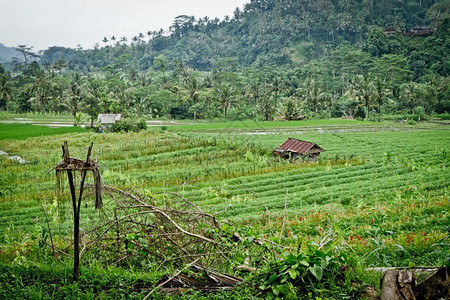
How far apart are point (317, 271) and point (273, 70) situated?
5969 centimetres

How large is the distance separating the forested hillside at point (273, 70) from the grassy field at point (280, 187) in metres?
14.3

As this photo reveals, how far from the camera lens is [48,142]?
2402 cm

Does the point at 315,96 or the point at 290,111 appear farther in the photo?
the point at 315,96

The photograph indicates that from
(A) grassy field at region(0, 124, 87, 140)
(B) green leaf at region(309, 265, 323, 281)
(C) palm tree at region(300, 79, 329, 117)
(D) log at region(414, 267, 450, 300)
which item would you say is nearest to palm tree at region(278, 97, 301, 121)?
(C) palm tree at region(300, 79, 329, 117)

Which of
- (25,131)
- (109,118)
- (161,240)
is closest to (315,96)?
(109,118)

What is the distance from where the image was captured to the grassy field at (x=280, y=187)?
18.8 ft

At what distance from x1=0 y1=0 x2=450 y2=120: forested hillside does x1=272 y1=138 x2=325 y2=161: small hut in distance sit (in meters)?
20.2

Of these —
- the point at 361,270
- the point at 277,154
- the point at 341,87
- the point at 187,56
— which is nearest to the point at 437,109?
the point at 341,87

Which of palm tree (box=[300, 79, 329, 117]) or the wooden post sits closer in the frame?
the wooden post

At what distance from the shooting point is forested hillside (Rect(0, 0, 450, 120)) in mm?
41906

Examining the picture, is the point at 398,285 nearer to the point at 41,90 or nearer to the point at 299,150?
the point at 299,150

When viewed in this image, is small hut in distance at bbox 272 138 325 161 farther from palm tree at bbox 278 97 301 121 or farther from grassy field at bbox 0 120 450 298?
palm tree at bbox 278 97 301 121

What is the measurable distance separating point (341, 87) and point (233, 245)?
54.0 metres

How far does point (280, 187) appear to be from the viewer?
13.8 metres
